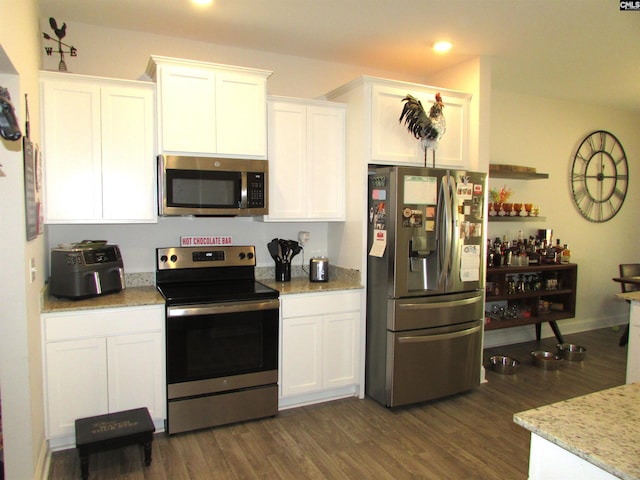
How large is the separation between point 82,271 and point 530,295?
13.1 feet

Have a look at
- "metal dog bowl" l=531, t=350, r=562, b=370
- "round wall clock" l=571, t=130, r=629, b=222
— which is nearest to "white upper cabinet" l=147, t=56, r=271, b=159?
"metal dog bowl" l=531, t=350, r=562, b=370

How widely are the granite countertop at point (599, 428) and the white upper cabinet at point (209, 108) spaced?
2439 mm

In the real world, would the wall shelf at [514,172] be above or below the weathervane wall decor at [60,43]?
below

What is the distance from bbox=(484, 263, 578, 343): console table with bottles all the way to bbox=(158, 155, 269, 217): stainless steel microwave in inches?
95.7

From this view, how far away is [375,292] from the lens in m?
3.37

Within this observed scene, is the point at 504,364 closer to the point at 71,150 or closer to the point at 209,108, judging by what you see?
the point at 209,108

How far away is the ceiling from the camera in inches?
112

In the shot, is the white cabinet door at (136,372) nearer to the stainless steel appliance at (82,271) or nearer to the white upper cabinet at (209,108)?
the stainless steel appliance at (82,271)

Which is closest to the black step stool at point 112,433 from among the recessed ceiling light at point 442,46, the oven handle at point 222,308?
the oven handle at point 222,308

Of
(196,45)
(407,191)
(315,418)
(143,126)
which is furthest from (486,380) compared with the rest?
(196,45)

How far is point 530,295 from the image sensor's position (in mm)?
4570

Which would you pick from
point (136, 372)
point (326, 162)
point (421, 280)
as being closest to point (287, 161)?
point (326, 162)

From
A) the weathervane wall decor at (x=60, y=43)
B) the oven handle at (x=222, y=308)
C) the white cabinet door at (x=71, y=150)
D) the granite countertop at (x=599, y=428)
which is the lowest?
the oven handle at (x=222, y=308)

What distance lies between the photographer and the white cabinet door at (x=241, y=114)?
3.05m
